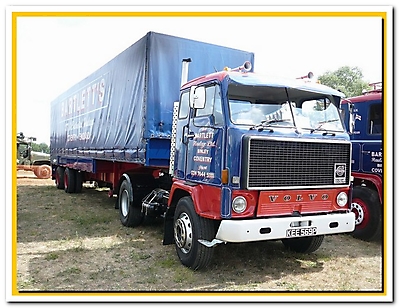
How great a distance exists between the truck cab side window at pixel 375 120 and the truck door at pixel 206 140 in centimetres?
361

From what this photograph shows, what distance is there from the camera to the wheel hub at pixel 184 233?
217 inches

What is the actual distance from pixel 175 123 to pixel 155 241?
7.20ft

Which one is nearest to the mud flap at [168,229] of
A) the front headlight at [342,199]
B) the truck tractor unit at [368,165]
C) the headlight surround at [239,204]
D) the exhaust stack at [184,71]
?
the headlight surround at [239,204]

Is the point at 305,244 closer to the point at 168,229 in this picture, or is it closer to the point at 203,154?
the point at 168,229

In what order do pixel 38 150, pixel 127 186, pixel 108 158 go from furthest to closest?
1. pixel 38 150
2. pixel 108 158
3. pixel 127 186

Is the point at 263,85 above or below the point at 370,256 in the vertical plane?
above

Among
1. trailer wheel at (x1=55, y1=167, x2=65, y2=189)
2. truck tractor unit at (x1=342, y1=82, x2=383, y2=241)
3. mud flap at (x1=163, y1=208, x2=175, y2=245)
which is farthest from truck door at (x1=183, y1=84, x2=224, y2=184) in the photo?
trailer wheel at (x1=55, y1=167, x2=65, y2=189)

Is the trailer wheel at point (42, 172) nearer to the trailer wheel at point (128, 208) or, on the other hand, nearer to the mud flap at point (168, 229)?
the trailer wheel at point (128, 208)

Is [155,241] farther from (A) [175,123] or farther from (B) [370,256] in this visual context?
(B) [370,256]

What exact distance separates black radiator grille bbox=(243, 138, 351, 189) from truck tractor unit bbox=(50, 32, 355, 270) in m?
0.01

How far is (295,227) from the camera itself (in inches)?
199

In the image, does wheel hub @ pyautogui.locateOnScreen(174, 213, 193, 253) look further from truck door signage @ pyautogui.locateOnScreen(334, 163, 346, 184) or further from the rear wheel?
the rear wheel

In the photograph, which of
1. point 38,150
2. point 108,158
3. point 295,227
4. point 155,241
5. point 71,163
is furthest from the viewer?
point 38,150

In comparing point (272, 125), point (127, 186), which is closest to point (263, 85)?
point (272, 125)
